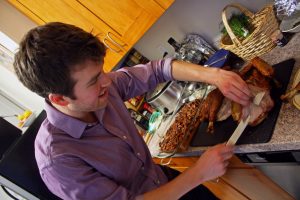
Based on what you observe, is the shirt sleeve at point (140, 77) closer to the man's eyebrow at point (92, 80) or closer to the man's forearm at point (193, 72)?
the man's forearm at point (193, 72)

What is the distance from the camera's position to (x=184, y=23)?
1.96 meters

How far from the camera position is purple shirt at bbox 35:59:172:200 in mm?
838

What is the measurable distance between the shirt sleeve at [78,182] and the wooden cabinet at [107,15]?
0.88 m

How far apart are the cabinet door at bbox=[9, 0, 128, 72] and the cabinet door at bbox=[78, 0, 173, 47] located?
0.03 metres

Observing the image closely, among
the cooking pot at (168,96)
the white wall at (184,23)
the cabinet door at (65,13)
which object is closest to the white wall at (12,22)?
the cabinet door at (65,13)

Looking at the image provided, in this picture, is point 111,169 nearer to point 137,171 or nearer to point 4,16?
point 137,171

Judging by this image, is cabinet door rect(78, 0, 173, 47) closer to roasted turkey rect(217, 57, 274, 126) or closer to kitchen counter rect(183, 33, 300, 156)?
roasted turkey rect(217, 57, 274, 126)

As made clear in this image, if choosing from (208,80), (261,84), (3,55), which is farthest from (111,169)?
(3,55)

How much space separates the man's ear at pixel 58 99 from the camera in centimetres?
83

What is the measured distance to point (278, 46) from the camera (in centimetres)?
123

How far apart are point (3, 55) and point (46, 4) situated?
0.69 metres

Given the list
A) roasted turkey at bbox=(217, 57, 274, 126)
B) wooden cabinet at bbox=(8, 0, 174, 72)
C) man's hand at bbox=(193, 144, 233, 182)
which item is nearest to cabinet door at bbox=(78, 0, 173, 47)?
wooden cabinet at bbox=(8, 0, 174, 72)

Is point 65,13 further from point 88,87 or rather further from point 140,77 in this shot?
point 88,87

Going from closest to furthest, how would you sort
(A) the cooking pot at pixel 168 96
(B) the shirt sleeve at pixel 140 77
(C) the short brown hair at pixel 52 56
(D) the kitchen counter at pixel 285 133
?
(C) the short brown hair at pixel 52 56 < (D) the kitchen counter at pixel 285 133 < (B) the shirt sleeve at pixel 140 77 < (A) the cooking pot at pixel 168 96
